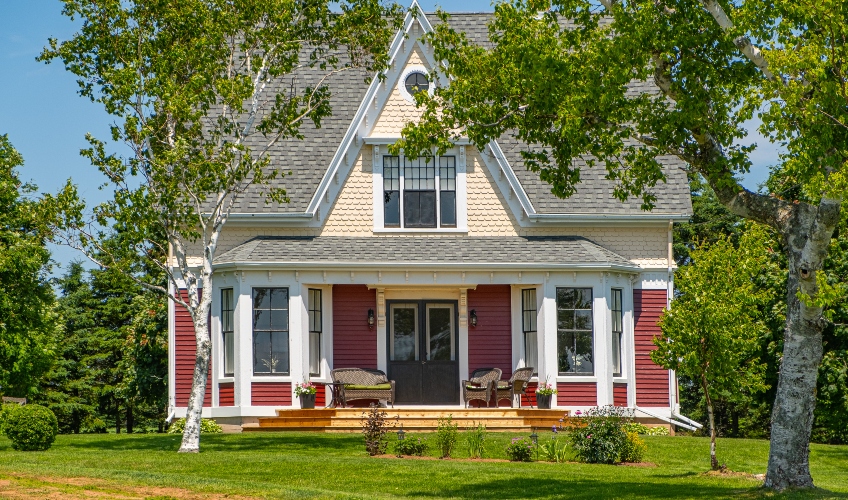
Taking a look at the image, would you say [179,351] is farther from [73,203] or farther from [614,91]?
[614,91]

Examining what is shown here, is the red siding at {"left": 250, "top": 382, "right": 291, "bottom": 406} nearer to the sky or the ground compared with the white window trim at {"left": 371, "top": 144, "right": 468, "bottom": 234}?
nearer to the ground

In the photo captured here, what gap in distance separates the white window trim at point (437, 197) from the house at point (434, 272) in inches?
1.1

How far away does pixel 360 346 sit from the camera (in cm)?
2581

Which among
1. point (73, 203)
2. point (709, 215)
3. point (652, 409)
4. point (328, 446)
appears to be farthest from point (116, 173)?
point (709, 215)

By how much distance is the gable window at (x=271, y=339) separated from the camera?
2445 centimetres

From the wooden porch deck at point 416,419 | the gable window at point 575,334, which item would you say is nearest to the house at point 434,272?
the gable window at point 575,334

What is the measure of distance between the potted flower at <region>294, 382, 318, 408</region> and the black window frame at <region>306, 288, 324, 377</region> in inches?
37.1

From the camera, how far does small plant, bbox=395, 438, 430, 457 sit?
19188 mm

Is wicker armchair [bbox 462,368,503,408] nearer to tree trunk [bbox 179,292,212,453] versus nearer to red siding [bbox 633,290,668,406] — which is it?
red siding [bbox 633,290,668,406]

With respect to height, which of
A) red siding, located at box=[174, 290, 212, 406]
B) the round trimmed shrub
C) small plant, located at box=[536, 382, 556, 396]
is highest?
red siding, located at box=[174, 290, 212, 406]

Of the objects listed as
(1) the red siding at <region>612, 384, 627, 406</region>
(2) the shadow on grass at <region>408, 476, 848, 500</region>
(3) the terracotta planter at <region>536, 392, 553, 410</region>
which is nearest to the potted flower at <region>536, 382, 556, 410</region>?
(3) the terracotta planter at <region>536, 392, 553, 410</region>

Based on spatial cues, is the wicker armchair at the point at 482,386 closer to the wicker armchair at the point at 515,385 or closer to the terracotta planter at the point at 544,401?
the wicker armchair at the point at 515,385

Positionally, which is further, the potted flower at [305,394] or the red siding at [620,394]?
the red siding at [620,394]

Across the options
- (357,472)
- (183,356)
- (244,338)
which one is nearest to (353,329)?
(244,338)
